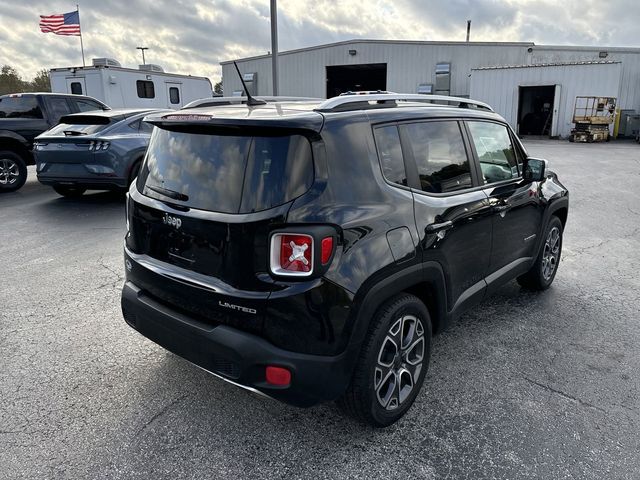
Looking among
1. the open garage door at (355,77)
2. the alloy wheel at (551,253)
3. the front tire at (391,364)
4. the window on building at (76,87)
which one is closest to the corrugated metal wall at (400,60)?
the open garage door at (355,77)

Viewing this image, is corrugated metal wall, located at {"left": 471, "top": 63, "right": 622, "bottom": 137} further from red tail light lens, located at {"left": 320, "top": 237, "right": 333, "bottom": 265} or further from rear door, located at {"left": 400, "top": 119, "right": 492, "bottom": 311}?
red tail light lens, located at {"left": 320, "top": 237, "right": 333, "bottom": 265}

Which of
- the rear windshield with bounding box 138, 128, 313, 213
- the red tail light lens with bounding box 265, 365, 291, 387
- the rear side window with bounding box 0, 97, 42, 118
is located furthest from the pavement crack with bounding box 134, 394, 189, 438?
the rear side window with bounding box 0, 97, 42, 118

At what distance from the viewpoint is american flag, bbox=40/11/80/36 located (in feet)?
75.7

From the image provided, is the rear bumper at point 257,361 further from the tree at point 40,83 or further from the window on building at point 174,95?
the tree at point 40,83

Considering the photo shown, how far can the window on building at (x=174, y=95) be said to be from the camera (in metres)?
18.9

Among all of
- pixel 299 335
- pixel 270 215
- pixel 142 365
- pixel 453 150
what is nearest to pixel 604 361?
pixel 453 150

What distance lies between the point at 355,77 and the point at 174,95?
16.5m

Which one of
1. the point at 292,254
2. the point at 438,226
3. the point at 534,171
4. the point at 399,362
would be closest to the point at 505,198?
the point at 534,171

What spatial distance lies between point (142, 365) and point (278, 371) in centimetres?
147

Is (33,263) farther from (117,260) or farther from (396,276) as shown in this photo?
(396,276)

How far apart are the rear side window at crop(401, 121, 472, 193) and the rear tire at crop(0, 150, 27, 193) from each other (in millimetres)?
9191

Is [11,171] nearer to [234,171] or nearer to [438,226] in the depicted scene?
[234,171]

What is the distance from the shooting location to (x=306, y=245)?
218cm

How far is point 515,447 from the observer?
2.53 m
